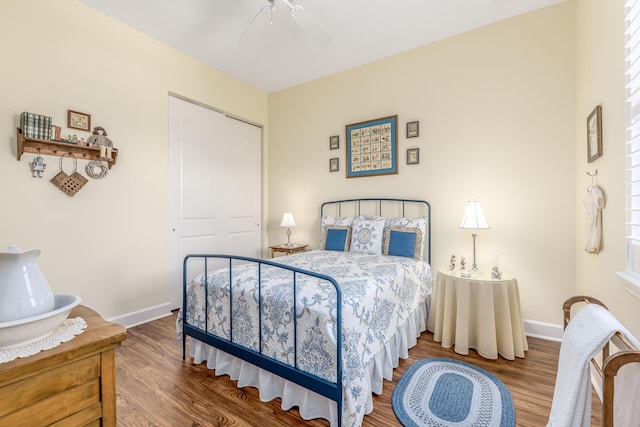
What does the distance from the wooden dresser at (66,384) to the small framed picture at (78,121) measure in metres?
2.39

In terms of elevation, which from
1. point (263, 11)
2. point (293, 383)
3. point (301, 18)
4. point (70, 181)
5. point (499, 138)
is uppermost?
point (263, 11)

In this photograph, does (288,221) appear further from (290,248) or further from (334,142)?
(334,142)

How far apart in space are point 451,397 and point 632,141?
64.8 inches

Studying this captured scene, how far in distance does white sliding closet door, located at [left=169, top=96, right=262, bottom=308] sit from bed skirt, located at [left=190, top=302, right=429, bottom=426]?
154cm

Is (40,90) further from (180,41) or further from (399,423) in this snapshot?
(399,423)

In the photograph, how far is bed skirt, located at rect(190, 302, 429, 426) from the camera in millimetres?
1600

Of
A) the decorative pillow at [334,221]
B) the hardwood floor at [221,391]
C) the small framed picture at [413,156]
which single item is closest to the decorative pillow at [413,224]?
the decorative pillow at [334,221]

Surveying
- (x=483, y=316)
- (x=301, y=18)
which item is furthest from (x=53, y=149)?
(x=483, y=316)

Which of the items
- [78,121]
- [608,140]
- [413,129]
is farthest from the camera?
[413,129]

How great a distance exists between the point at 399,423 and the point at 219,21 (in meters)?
3.48

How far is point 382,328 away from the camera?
183 cm

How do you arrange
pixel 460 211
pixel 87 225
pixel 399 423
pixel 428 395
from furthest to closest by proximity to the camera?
1. pixel 460 211
2. pixel 87 225
3. pixel 428 395
4. pixel 399 423

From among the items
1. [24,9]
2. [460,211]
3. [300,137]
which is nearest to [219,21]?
[24,9]

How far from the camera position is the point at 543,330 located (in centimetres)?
257
